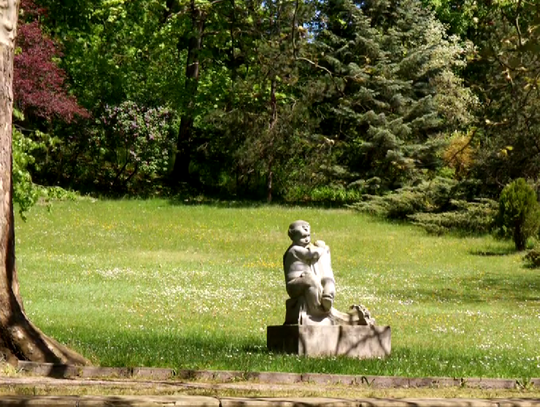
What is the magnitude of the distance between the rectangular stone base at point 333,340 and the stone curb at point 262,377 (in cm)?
275

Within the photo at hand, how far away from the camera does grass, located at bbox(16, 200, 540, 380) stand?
45.5 feet

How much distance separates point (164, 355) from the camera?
1306 cm

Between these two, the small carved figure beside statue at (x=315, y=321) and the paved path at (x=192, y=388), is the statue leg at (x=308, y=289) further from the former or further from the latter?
the paved path at (x=192, y=388)

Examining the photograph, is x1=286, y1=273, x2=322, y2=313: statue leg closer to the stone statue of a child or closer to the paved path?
the stone statue of a child

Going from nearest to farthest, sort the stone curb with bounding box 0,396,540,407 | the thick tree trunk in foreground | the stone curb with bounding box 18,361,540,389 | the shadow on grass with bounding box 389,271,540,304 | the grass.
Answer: the stone curb with bounding box 0,396,540,407 < the stone curb with bounding box 18,361,540,389 < the thick tree trunk in foreground < the grass < the shadow on grass with bounding box 389,271,540,304

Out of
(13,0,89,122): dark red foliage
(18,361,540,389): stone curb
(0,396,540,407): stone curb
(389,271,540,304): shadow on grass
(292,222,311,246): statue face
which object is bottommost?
(389,271,540,304): shadow on grass

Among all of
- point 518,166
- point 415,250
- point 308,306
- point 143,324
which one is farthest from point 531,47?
point 518,166

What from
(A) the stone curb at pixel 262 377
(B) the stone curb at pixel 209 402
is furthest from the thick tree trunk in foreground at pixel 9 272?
(B) the stone curb at pixel 209 402

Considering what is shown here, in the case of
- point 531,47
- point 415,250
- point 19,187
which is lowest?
point 415,250

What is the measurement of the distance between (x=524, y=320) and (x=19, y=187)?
33.6 ft

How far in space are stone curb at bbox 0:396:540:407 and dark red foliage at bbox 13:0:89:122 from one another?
3154cm

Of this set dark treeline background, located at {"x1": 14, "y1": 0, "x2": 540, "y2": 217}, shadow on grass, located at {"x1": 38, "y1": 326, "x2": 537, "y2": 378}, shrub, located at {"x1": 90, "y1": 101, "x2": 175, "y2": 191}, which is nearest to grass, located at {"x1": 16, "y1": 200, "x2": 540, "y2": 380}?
shadow on grass, located at {"x1": 38, "y1": 326, "x2": 537, "y2": 378}

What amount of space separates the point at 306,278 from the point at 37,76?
91.2 ft

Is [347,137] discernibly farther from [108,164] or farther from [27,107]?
[27,107]
